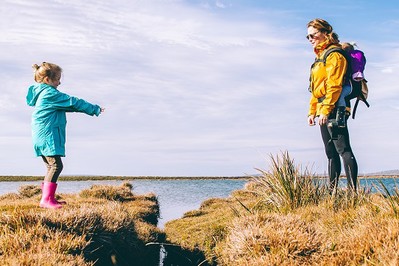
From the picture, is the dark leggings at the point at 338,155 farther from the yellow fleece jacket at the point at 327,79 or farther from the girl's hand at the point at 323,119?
the yellow fleece jacket at the point at 327,79

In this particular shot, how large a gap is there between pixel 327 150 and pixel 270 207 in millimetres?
1417

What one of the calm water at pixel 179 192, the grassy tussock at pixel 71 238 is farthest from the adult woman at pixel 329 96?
the grassy tussock at pixel 71 238

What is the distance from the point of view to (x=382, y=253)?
3586mm

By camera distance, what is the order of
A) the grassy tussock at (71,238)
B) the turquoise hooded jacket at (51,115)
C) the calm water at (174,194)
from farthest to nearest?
the calm water at (174,194) → the turquoise hooded jacket at (51,115) → the grassy tussock at (71,238)

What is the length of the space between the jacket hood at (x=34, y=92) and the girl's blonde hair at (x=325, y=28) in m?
4.99

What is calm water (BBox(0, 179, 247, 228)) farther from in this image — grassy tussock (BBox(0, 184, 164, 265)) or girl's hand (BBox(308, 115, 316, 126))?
girl's hand (BBox(308, 115, 316, 126))

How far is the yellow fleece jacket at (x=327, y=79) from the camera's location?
635cm

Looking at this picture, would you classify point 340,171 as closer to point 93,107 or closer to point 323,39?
point 323,39

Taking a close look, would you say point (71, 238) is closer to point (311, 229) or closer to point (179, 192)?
point (311, 229)

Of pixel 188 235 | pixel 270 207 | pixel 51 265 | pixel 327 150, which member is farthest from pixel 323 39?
pixel 51 265

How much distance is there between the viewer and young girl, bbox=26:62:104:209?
7301 millimetres

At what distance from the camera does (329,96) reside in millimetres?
6391

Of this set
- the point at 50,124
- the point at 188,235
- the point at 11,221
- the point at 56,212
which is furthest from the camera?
the point at 188,235

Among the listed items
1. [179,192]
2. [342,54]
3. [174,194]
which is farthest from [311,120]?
[179,192]
